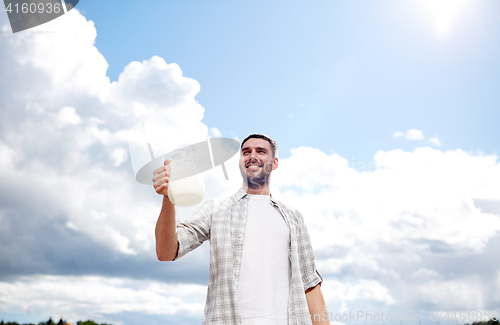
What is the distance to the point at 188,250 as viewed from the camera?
4223mm

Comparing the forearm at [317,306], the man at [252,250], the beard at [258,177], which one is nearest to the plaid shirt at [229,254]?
the man at [252,250]

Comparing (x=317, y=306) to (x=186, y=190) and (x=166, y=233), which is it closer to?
(x=166, y=233)

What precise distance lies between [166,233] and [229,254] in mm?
785

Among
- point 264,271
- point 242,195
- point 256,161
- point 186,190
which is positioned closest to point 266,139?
point 256,161

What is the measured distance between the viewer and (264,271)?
13.5 ft

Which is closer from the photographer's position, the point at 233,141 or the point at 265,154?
the point at 233,141

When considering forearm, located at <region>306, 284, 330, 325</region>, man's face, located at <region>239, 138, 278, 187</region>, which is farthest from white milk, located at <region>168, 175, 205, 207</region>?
forearm, located at <region>306, 284, 330, 325</region>

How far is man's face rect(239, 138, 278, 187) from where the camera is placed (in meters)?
4.86

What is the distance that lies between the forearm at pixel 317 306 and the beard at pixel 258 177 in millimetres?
1557

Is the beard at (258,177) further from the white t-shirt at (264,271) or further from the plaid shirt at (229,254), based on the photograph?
the white t-shirt at (264,271)

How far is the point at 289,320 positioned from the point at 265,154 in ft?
6.96

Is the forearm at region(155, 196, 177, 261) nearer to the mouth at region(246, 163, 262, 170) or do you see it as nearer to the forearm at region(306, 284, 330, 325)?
the mouth at region(246, 163, 262, 170)

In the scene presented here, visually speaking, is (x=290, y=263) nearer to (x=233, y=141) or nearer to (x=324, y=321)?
(x=324, y=321)

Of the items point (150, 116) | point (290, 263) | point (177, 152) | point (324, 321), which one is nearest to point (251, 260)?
point (290, 263)
